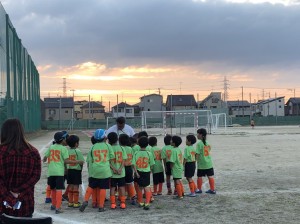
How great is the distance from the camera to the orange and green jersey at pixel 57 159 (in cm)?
729

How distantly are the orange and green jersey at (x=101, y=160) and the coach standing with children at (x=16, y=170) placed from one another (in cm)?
326

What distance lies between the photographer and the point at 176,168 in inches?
322

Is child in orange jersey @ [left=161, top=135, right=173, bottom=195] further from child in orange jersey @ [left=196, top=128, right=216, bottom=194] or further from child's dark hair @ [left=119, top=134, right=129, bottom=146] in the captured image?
child's dark hair @ [left=119, top=134, right=129, bottom=146]

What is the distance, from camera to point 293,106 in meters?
99.1

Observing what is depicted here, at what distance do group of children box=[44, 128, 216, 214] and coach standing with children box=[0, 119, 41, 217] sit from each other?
10.8ft

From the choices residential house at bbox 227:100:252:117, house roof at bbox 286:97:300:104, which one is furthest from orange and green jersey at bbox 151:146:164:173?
house roof at bbox 286:97:300:104

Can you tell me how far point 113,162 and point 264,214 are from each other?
2.66 m

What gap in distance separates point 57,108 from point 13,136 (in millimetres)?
87716

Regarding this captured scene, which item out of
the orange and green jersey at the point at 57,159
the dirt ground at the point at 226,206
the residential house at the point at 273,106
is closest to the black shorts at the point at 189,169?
the dirt ground at the point at 226,206

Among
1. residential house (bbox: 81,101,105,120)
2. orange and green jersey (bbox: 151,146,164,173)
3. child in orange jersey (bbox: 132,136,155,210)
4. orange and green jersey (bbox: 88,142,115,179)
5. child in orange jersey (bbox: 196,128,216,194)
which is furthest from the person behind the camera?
residential house (bbox: 81,101,105,120)

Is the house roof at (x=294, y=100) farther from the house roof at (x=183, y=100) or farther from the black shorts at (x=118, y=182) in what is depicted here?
the black shorts at (x=118, y=182)

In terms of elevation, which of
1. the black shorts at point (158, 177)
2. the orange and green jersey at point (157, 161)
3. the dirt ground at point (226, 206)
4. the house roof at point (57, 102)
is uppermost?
the house roof at point (57, 102)

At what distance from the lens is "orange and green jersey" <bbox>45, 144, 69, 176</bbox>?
7.29 m

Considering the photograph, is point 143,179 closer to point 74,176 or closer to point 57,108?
point 74,176
